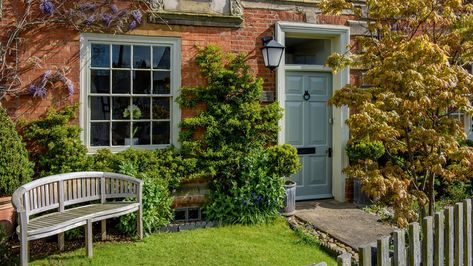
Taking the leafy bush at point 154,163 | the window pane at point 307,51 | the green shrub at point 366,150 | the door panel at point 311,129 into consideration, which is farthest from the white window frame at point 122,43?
the green shrub at point 366,150

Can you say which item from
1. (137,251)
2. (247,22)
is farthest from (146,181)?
(247,22)

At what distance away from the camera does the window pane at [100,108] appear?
612cm

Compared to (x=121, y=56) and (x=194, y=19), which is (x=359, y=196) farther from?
(x=121, y=56)

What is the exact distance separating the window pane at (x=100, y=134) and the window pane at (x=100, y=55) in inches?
35.4

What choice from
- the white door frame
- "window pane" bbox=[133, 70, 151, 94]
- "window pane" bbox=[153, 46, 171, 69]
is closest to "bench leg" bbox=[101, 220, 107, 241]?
"window pane" bbox=[133, 70, 151, 94]

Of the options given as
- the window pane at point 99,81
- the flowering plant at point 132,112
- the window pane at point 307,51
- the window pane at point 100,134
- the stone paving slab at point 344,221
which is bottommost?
the stone paving slab at point 344,221

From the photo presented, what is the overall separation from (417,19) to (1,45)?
5.36m

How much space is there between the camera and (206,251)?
4996mm

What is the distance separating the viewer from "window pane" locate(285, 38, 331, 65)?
764 cm

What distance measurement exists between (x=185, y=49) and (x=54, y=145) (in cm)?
242

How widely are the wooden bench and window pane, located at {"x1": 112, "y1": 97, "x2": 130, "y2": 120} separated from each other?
1141 millimetres

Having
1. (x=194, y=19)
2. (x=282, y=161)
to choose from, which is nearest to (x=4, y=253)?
(x=282, y=161)

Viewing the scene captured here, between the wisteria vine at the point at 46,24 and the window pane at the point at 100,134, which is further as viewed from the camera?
the window pane at the point at 100,134

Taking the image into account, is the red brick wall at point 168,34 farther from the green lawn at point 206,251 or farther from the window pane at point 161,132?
the green lawn at point 206,251
